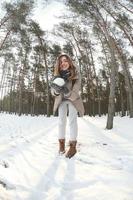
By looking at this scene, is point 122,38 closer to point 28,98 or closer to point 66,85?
point 66,85

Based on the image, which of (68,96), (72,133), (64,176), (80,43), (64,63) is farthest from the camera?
(80,43)

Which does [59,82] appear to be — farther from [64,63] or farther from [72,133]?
[72,133]

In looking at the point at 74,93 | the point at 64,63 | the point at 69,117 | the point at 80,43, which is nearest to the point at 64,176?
the point at 69,117

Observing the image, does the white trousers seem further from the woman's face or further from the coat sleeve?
the woman's face

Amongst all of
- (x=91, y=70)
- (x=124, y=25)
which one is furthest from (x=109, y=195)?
(x=91, y=70)

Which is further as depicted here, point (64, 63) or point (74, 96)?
point (64, 63)

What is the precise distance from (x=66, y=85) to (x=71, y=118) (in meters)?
0.59

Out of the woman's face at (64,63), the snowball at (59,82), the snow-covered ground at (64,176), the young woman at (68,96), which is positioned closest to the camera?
the snow-covered ground at (64,176)

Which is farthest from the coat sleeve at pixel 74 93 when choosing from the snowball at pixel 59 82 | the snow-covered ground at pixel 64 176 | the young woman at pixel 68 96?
the snow-covered ground at pixel 64 176

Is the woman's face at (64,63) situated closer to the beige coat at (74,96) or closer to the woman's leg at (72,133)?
the beige coat at (74,96)

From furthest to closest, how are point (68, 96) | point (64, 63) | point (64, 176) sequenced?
point (64, 63), point (68, 96), point (64, 176)

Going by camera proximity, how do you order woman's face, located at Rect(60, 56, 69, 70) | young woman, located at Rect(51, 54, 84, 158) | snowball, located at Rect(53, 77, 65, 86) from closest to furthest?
snowball, located at Rect(53, 77, 65, 86) < young woman, located at Rect(51, 54, 84, 158) < woman's face, located at Rect(60, 56, 69, 70)

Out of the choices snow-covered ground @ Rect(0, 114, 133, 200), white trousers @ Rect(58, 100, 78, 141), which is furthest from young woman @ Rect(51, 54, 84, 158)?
snow-covered ground @ Rect(0, 114, 133, 200)

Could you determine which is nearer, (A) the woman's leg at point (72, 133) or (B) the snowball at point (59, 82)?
(A) the woman's leg at point (72, 133)
